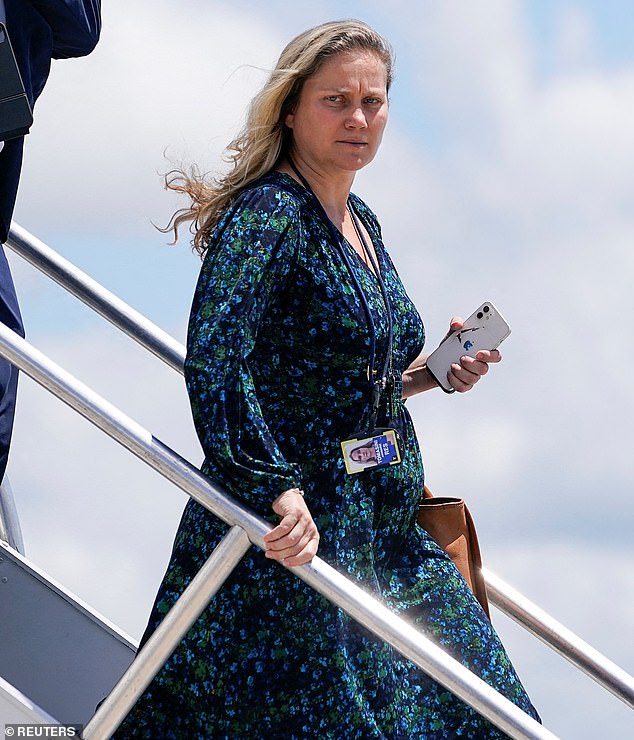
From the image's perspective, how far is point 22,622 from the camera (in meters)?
3.05

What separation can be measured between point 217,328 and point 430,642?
61 centimetres

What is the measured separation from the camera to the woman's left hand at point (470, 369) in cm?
291

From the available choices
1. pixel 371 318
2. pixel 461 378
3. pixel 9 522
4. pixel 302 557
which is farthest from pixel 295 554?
pixel 9 522

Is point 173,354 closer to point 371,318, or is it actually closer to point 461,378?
point 461,378

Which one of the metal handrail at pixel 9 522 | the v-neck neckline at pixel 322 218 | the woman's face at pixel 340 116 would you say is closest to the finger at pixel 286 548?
the v-neck neckline at pixel 322 218

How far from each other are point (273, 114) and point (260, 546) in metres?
0.82

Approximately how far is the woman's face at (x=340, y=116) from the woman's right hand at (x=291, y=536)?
68 cm

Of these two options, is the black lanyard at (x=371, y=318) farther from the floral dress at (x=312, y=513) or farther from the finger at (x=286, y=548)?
the finger at (x=286, y=548)

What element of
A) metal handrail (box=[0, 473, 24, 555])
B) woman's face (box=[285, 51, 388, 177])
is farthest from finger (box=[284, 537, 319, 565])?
metal handrail (box=[0, 473, 24, 555])

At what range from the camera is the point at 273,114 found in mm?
2664

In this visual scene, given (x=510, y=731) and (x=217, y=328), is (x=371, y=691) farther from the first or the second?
(x=217, y=328)

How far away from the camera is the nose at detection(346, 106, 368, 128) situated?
2623 mm

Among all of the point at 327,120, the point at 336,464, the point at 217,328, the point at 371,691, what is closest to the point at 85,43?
the point at 327,120

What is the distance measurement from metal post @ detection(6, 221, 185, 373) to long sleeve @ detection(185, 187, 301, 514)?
0.77 m
